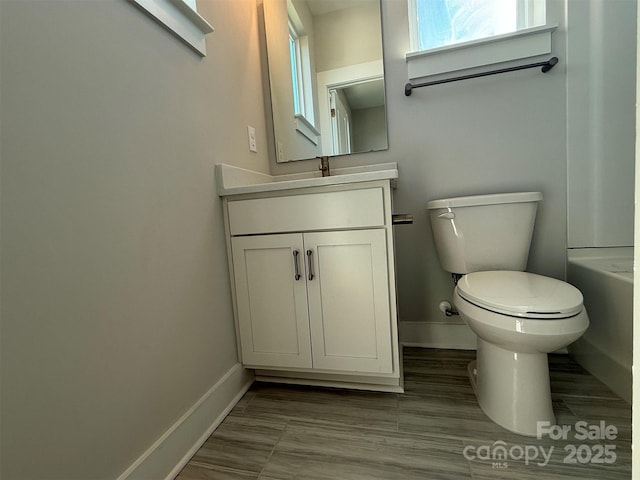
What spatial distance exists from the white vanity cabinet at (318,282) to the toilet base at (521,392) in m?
0.35

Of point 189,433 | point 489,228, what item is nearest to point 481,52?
point 489,228

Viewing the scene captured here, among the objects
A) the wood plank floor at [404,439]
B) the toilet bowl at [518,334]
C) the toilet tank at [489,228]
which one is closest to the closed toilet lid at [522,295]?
the toilet bowl at [518,334]

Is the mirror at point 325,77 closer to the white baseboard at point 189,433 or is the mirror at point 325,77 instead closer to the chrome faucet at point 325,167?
the chrome faucet at point 325,167

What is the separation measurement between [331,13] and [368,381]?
1816 millimetres

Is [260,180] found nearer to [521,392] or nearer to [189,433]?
[189,433]

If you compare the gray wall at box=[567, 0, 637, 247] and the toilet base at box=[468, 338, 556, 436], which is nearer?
the toilet base at box=[468, 338, 556, 436]

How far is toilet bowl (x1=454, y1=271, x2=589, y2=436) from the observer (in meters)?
0.82

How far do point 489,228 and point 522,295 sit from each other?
41 cm

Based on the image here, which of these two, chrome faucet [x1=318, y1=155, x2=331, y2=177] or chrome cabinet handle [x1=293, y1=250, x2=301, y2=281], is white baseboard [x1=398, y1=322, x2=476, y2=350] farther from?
chrome faucet [x1=318, y1=155, x2=331, y2=177]

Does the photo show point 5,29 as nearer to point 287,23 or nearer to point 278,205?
point 278,205

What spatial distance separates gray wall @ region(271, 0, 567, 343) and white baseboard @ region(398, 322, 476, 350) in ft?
0.07

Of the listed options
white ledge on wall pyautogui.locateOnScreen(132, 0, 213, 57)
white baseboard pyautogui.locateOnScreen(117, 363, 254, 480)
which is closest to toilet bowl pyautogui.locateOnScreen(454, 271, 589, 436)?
white baseboard pyautogui.locateOnScreen(117, 363, 254, 480)

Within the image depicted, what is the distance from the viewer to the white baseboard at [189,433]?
779mm

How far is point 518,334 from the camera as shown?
0.84 m
